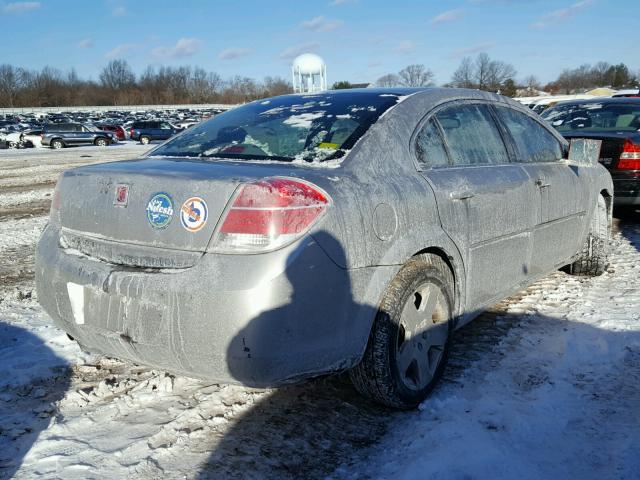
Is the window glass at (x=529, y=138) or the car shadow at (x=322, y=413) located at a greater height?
the window glass at (x=529, y=138)

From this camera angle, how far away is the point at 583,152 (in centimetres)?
458

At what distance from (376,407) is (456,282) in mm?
804

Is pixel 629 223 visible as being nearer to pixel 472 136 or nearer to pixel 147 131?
pixel 472 136

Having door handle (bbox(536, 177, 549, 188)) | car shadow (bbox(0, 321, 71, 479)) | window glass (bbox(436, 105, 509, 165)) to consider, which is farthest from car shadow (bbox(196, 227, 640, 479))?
window glass (bbox(436, 105, 509, 165))

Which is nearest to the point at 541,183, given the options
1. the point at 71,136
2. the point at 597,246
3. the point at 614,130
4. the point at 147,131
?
the point at 597,246

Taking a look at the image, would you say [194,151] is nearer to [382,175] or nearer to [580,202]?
[382,175]

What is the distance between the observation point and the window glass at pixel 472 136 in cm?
346

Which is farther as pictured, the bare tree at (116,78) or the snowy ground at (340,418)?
the bare tree at (116,78)

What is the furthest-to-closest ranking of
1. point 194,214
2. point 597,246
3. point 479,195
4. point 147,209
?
1. point 597,246
2. point 479,195
3. point 147,209
4. point 194,214

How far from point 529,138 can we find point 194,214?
2.79 m

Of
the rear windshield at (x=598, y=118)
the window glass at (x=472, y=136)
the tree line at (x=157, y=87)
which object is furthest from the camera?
the tree line at (x=157, y=87)

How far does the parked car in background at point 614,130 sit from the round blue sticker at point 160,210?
621 cm

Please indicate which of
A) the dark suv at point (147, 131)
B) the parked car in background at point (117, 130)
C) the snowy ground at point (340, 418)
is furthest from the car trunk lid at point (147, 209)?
the parked car in background at point (117, 130)

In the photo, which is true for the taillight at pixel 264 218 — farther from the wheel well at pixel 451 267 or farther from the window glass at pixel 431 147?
the window glass at pixel 431 147
